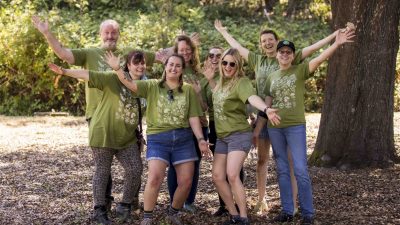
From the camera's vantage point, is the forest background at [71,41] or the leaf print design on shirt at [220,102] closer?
the leaf print design on shirt at [220,102]

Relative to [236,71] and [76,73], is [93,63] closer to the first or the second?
[76,73]

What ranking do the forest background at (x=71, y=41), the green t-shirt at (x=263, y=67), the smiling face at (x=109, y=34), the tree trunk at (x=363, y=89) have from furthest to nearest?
the forest background at (x=71, y=41)
the tree trunk at (x=363, y=89)
the green t-shirt at (x=263, y=67)
the smiling face at (x=109, y=34)

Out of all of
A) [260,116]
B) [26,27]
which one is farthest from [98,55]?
[26,27]

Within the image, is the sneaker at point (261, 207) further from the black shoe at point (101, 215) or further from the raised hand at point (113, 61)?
the raised hand at point (113, 61)

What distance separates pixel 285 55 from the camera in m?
6.10

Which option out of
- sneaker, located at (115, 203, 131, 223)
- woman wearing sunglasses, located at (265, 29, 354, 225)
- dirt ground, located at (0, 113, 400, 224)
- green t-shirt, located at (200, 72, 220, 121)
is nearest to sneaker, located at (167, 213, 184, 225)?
dirt ground, located at (0, 113, 400, 224)

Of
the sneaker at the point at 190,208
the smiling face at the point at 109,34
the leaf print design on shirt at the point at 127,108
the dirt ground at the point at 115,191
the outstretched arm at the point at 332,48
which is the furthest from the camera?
the sneaker at the point at 190,208

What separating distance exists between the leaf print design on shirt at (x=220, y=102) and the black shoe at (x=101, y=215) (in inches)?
55.2

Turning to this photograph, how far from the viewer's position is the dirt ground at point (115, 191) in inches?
262

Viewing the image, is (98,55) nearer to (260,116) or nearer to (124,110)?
(124,110)

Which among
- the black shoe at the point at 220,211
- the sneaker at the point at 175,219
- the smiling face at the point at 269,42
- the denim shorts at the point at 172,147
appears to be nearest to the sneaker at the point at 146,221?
the sneaker at the point at 175,219

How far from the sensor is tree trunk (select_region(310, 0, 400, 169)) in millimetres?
8453

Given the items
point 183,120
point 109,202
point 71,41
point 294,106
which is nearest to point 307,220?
point 294,106

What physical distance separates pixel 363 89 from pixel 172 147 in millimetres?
3471
